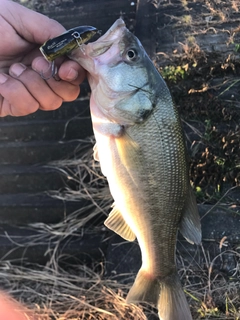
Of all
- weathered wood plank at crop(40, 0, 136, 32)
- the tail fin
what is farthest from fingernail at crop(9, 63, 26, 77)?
weathered wood plank at crop(40, 0, 136, 32)

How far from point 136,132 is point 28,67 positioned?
27.8 inches

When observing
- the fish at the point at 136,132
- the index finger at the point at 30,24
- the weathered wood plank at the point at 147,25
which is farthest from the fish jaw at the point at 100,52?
the weathered wood plank at the point at 147,25

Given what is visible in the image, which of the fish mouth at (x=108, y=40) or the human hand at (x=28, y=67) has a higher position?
the fish mouth at (x=108, y=40)

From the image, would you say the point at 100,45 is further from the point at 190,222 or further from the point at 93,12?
the point at 93,12

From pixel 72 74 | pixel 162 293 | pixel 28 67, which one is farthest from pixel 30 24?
pixel 162 293

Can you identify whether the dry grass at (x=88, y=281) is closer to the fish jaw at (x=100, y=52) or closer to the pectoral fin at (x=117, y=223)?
the pectoral fin at (x=117, y=223)

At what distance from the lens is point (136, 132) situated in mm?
1926

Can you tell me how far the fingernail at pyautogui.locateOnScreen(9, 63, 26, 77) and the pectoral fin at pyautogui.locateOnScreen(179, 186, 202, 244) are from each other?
104 cm

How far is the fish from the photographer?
1922mm

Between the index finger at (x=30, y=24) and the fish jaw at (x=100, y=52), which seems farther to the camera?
the index finger at (x=30, y=24)

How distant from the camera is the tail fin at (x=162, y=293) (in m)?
2.13

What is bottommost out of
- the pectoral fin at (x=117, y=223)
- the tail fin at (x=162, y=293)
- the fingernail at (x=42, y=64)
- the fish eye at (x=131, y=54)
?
the tail fin at (x=162, y=293)

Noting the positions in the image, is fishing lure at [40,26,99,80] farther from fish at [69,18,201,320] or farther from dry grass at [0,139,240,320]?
dry grass at [0,139,240,320]

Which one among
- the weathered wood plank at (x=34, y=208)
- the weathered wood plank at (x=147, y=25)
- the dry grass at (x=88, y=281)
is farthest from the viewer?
the weathered wood plank at (x=147, y=25)
